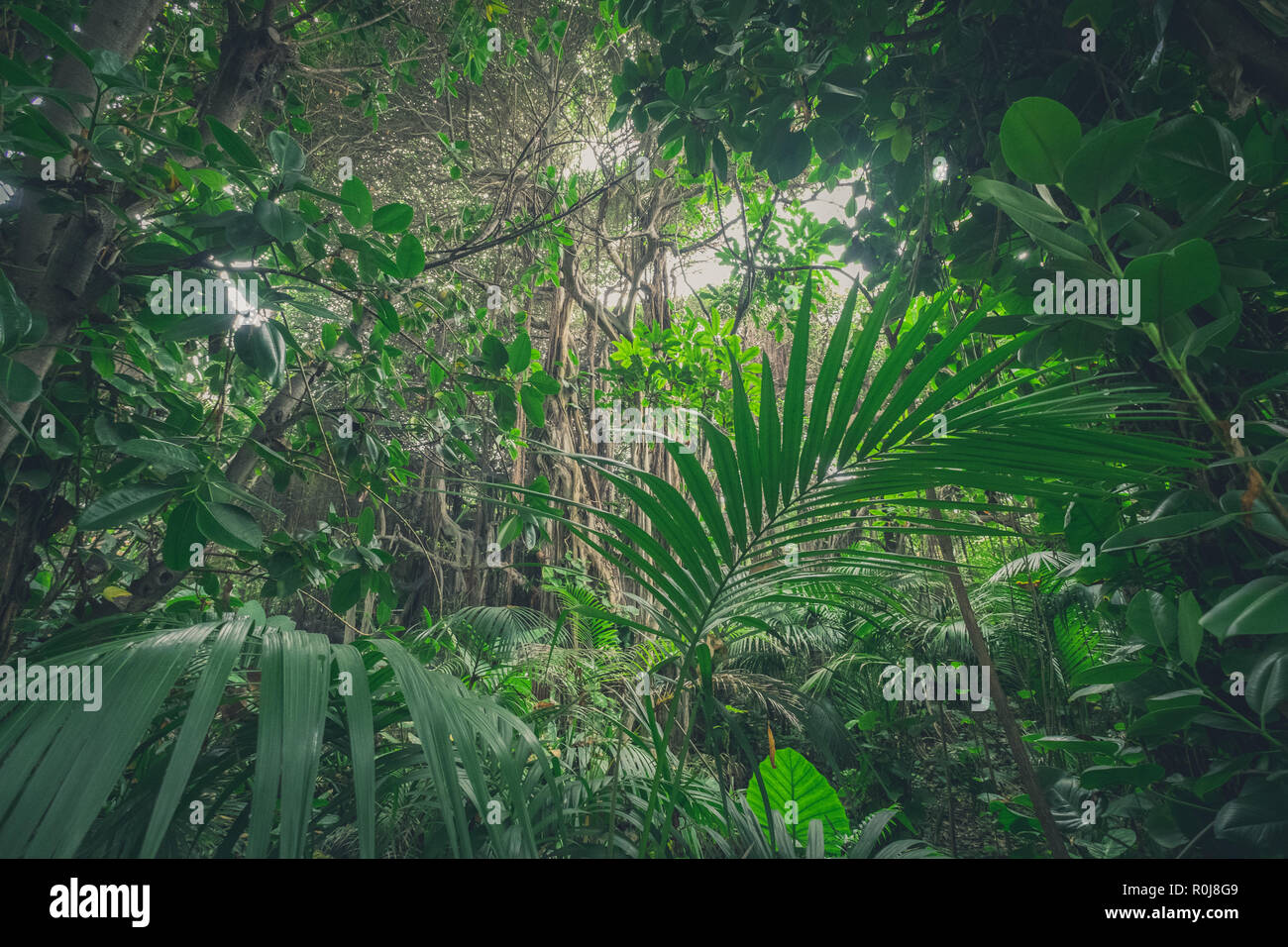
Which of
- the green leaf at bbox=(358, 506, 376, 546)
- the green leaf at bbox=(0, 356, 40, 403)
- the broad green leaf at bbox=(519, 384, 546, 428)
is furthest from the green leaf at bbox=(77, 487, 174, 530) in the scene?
the broad green leaf at bbox=(519, 384, 546, 428)

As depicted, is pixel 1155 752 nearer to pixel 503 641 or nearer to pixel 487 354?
pixel 487 354

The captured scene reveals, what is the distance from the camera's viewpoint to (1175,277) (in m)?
0.46

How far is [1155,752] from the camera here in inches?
28.6

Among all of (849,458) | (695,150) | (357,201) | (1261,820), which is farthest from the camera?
(695,150)

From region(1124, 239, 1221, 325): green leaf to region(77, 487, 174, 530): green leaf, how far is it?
958 millimetres

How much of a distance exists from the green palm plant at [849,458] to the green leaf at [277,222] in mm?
417

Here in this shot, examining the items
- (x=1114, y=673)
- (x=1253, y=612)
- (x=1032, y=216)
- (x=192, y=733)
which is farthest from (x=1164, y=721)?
(x=192, y=733)

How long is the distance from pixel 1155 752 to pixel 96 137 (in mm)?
1422

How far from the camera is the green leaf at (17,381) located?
56 cm

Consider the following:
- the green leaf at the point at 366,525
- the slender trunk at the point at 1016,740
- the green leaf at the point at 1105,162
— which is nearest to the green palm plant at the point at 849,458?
the green leaf at the point at 1105,162

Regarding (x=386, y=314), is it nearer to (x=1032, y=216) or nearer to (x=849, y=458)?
(x=849, y=458)

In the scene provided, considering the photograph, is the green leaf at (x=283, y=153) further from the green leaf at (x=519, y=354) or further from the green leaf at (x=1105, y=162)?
the green leaf at (x=1105, y=162)

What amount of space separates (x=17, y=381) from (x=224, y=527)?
223 mm
